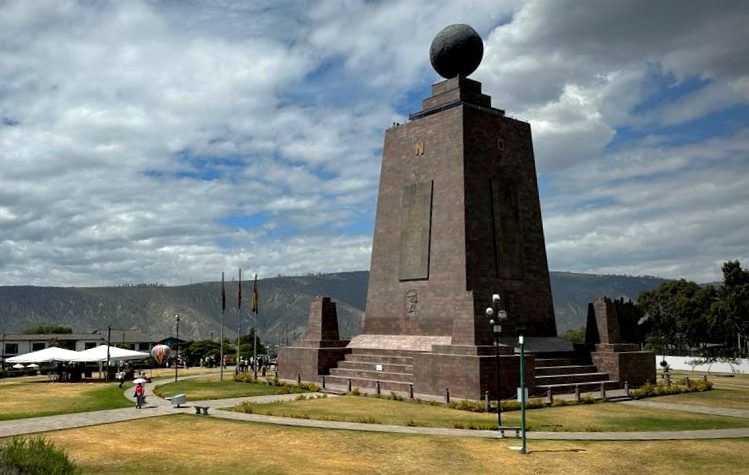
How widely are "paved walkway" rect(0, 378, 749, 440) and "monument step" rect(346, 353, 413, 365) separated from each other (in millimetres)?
9256

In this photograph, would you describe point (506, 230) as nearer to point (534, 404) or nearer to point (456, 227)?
point (456, 227)

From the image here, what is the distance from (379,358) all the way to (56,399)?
17666 millimetres

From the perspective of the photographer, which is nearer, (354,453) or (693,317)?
(354,453)

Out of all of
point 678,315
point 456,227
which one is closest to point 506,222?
point 456,227

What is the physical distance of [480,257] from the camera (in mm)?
36812

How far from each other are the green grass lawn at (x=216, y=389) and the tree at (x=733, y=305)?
52.9 meters

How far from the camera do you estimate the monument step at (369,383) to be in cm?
3388

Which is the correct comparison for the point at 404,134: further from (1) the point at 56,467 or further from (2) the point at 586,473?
(1) the point at 56,467

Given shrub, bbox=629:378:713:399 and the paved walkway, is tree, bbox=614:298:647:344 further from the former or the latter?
the paved walkway

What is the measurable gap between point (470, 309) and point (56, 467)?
73.9 ft

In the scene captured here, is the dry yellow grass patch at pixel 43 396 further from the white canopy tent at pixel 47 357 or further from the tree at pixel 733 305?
the tree at pixel 733 305

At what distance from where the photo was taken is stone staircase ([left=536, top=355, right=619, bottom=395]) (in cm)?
3347

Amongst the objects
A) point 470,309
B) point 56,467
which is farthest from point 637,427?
point 56,467

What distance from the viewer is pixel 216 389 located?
3819 centimetres
